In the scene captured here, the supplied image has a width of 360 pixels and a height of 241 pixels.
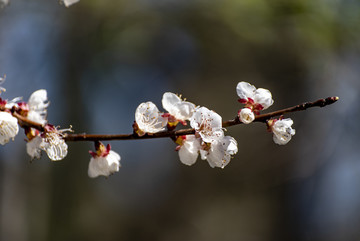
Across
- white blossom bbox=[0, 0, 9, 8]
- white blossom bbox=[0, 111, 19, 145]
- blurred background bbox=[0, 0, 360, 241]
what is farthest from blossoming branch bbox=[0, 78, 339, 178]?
blurred background bbox=[0, 0, 360, 241]

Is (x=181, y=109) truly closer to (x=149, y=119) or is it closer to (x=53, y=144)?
(x=149, y=119)

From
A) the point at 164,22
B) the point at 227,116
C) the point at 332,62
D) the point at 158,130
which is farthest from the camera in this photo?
the point at 164,22

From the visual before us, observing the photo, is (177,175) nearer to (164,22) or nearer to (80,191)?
(80,191)

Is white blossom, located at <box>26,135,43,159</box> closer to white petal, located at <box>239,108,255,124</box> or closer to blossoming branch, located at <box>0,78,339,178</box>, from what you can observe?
blossoming branch, located at <box>0,78,339,178</box>

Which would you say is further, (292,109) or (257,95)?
(257,95)

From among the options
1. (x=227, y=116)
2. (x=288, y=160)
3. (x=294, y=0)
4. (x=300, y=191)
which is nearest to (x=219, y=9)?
(x=294, y=0)

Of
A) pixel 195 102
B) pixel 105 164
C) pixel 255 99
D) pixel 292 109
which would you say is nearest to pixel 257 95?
pixel 255 99
